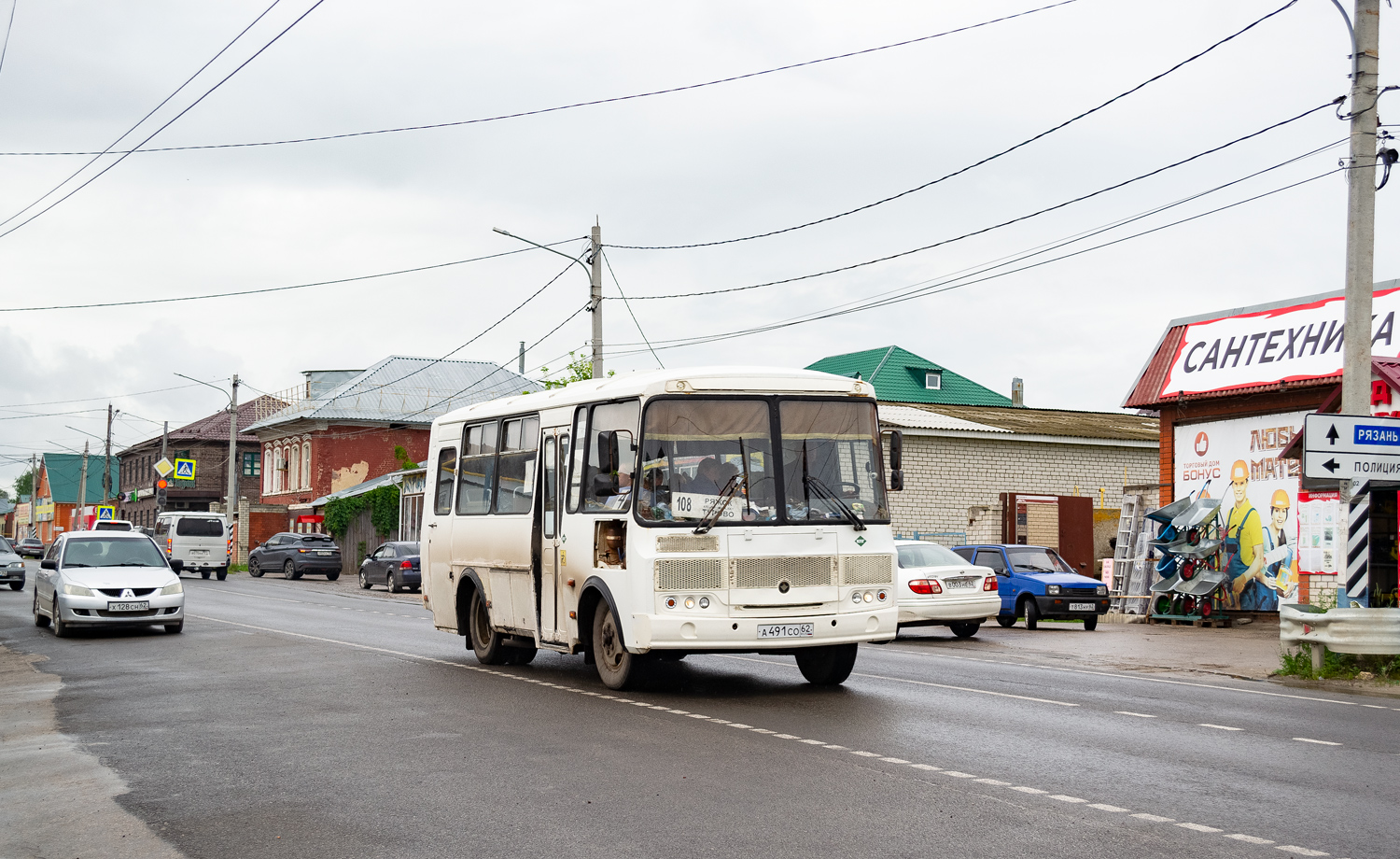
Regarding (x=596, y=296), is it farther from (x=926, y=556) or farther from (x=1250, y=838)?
(x=1250, y=838)

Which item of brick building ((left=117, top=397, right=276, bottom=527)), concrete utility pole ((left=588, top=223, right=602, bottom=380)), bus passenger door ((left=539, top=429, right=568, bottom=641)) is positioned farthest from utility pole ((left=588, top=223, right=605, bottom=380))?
brick building ((left=117, top=397, right=276, bottom=527))

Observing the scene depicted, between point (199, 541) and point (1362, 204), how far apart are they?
4202 centimetres

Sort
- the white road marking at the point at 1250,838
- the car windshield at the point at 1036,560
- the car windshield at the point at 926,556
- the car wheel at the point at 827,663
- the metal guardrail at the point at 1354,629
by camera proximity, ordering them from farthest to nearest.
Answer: the car windshield at the point at 1036,560 → the car windshield at the point at 926,556 → the metal guardrail at the point at 1354,629 → the car wheel at the point at 827,663 → the white road marking at the point at 1250,838

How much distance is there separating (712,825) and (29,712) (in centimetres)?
805

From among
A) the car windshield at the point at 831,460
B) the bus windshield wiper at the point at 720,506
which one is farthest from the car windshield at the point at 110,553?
the car windshield at the point at 831,460

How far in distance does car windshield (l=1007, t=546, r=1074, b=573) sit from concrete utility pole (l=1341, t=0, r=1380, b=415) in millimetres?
→ 10671

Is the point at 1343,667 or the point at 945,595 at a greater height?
the point at 945,595

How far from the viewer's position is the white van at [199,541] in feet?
158

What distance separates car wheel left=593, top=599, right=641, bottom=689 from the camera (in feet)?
41.6

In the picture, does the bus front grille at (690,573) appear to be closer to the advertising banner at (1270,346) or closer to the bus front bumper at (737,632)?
the bus front bumper at (737,632)

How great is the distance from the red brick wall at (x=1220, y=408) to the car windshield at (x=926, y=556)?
7.24 metres

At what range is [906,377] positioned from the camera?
198 ft

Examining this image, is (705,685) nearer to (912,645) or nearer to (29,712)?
(29,712)

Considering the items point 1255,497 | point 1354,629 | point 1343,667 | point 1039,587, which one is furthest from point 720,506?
point 1255,497
